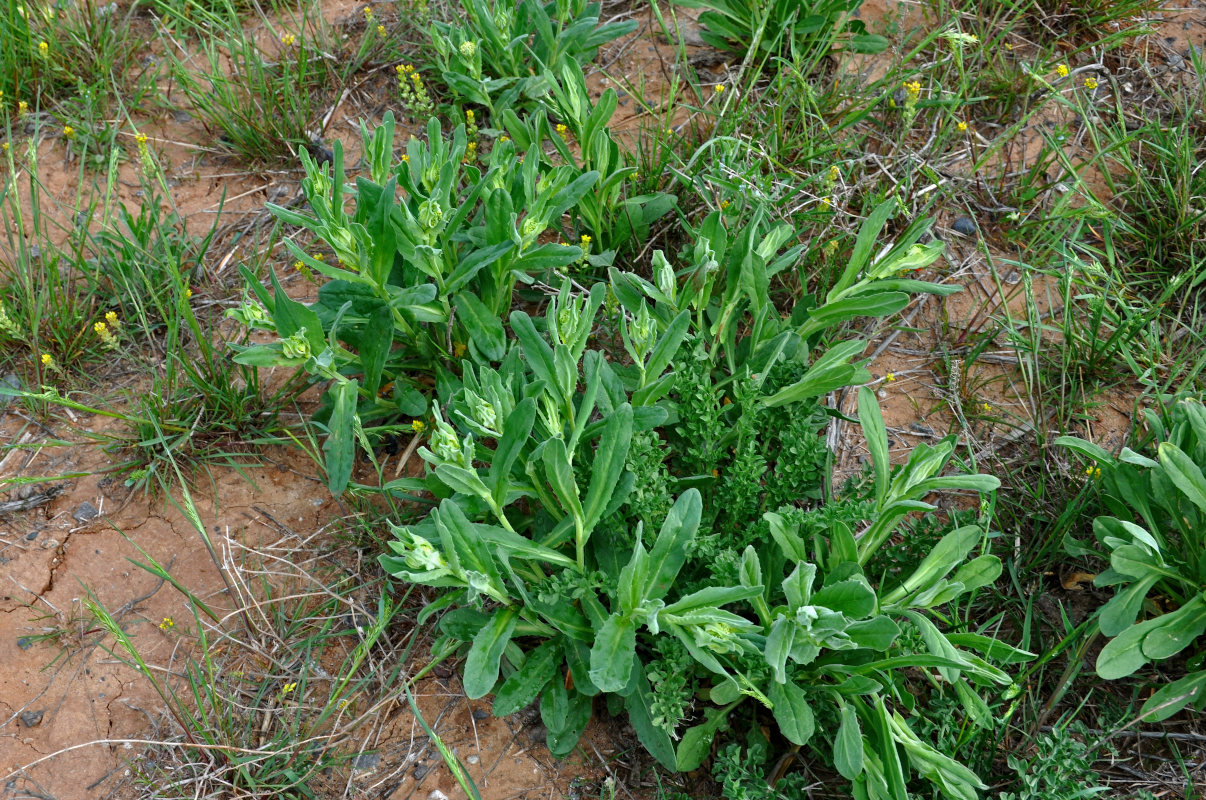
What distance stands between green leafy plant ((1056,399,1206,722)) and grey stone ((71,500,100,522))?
2.87 m

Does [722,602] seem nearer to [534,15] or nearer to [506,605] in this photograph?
[506,605]

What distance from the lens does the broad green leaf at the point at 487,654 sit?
7.10 feet

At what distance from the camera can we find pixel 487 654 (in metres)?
2.23

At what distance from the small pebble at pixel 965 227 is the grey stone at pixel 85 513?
10.0 feet

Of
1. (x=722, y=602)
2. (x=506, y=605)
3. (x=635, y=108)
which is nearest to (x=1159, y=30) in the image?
(x=635, y=108)

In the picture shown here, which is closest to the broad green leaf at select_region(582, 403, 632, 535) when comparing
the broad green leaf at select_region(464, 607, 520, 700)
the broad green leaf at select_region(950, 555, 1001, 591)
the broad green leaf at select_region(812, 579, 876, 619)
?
the broad green leaf at select_region(464, 607, 520, 700)

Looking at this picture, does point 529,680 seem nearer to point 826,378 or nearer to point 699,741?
point 699,741

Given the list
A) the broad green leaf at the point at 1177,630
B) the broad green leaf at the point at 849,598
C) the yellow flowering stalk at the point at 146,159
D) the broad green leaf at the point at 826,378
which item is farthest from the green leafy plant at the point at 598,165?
the broad green leaf at the point at 1177,630

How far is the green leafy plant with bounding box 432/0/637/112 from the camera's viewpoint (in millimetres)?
3354

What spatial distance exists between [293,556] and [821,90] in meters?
2.54

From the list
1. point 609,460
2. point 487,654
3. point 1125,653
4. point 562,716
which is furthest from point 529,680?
point 1125,653

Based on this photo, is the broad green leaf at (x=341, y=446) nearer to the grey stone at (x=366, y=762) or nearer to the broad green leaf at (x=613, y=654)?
the grey stone at (x=366, y=762)

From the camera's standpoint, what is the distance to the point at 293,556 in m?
2.82

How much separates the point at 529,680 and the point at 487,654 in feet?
0.75
